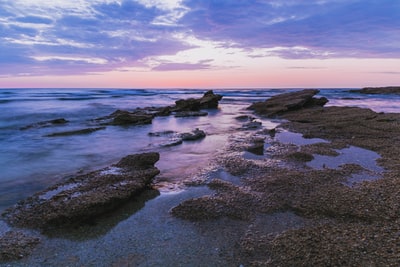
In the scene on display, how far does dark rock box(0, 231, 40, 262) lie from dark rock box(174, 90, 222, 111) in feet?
80.9

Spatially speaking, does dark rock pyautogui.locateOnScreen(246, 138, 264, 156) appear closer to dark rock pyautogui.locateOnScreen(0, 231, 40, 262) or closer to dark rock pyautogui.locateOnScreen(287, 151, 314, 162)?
dark rock pyautogui.locateOnScreen(287, 151, 314, 162)

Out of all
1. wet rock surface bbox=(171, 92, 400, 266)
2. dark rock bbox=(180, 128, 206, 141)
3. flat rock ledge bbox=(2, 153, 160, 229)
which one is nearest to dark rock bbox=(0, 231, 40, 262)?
flat rock ledge bbox=(2, 153, 160, 229)

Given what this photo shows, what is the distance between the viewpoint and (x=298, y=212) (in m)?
5.17

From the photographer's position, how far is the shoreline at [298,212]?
3830mm

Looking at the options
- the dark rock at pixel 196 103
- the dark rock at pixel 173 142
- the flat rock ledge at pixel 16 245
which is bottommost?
the flat rock ledge at pixel 16 245

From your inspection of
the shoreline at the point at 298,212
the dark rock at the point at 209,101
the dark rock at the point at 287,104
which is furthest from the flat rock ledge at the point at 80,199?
the dark rock at the point at 209,101

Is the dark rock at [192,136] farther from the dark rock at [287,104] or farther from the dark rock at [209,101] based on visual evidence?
the dark rock at [209,101]

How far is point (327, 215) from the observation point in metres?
4.97

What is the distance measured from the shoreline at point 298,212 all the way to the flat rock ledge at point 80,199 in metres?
1.34

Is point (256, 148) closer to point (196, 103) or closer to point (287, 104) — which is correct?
point (287, 104)

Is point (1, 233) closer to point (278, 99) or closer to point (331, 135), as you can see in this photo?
point (331, 135)

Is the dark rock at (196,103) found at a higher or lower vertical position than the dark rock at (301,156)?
higher

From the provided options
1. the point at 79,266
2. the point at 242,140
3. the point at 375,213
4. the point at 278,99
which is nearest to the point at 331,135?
the point at 242,140

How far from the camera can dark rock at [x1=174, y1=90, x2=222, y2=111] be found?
29.4m
